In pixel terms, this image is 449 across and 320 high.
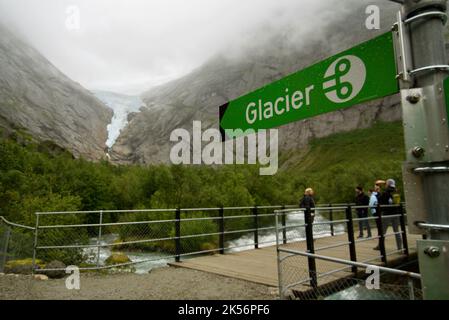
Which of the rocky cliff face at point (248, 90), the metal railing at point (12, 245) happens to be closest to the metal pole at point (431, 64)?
the metal railing at point (12, 245)

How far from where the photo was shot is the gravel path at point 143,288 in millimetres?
5211

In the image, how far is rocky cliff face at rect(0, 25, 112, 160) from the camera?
9531 cm

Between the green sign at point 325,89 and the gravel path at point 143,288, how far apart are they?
3357 mm

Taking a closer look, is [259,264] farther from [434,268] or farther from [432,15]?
[432,15]

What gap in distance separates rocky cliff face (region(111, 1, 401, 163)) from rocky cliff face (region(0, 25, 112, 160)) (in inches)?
658

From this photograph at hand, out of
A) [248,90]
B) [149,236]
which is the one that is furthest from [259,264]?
[248,90]

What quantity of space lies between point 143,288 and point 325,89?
4.91 m

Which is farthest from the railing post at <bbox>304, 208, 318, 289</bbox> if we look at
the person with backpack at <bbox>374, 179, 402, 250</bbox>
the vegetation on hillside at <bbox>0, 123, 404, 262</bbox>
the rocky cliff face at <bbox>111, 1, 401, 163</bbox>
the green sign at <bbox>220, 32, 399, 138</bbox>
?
the rocky cliff face at <bbox>111, 1, 401, 163</bbox>

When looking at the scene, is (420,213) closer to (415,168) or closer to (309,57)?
(415,168)

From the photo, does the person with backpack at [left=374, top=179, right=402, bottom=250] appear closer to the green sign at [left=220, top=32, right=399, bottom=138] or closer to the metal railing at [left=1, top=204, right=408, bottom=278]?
the metal railing at [left=1, top=204, right=408, bottom=278]

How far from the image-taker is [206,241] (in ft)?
57.3

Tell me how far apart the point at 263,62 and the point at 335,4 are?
2427 inches
